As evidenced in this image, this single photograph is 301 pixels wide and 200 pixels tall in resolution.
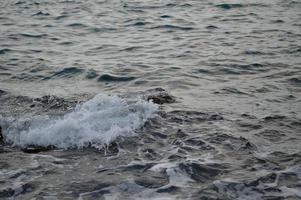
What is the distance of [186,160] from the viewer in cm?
653

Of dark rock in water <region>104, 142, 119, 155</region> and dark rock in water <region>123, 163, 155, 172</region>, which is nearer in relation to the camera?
dark rock in water <region>123, 163, 155, 172</region>

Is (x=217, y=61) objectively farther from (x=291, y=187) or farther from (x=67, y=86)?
(x=291, y=187)

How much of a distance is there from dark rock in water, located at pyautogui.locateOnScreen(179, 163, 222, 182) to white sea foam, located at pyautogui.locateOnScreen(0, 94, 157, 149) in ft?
4.69

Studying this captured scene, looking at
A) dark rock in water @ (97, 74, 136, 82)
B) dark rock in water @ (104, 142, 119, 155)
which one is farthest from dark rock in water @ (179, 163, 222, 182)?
dark rock in water @ (97, 74, 136, 82)

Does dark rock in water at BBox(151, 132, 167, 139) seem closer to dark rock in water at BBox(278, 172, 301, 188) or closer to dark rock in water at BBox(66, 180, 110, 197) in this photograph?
dark rock in water at BBox(66, 180, 110, 197)

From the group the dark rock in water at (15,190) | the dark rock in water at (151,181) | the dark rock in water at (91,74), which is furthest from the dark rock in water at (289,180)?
the dark rock in water at (91,74)

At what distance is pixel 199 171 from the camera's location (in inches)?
246

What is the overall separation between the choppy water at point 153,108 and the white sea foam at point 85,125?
0.07 feet

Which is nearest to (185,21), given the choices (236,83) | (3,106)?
(236,83)

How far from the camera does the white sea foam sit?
7.31 meters

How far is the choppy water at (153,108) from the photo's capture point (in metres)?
6.06

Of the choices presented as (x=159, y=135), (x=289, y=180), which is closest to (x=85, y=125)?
(x=159, y=135)

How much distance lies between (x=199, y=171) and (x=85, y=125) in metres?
2.29

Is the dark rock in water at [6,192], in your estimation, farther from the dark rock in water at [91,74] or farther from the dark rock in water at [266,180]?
the dark rock in water at [91,74]
